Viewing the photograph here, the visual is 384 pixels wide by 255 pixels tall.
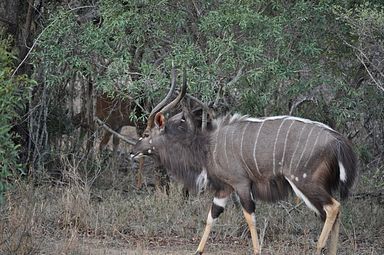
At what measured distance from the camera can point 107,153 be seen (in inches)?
356

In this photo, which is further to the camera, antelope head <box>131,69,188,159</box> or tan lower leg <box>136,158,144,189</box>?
tan lower leg <box>136,158,144,189</box>

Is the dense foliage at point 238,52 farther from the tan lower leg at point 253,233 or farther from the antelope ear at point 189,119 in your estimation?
the tan lower leg at point 253,233

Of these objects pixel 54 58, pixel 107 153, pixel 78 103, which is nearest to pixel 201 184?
pixel 54 58

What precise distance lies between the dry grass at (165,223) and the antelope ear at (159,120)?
87 cm

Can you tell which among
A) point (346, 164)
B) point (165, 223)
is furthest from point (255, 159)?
point (165, 223)

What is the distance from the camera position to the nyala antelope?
590 cm

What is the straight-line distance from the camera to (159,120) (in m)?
6.60

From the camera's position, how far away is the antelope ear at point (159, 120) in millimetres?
6543

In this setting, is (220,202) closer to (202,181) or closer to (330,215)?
(202,181)

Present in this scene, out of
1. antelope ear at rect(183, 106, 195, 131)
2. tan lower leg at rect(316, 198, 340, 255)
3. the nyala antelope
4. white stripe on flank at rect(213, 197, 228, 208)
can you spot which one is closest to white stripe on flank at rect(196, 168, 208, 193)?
the nyala antelope

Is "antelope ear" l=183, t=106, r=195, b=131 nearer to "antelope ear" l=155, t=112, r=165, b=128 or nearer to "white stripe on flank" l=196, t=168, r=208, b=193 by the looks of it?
"antelope ear" l=155, t=112, r=165, b=128

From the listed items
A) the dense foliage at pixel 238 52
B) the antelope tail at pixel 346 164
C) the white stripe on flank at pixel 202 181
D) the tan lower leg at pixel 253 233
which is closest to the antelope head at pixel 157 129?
the dense foliage at pixel 238 52

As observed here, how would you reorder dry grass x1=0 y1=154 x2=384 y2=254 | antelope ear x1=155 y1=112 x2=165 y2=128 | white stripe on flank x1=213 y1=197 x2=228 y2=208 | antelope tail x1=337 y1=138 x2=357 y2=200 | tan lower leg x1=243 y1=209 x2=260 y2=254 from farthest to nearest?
antelope ear x1=155 y1=112 x2=165 y2=128 < dry grass x1=0 y1=154 x2=384 y2=254 < white stripe on flank x1=213 y1=197 x2=228 y2=208 < tan lower leg x1=243 y1=209 x2=260 y2=254 < antelope tail x1=337 y1=138 x2=357 y2=200

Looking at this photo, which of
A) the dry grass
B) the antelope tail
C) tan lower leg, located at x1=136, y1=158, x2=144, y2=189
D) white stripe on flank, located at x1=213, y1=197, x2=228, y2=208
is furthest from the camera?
tan lower leg, located at x1=136, y1=158, x2=144, y2=189
